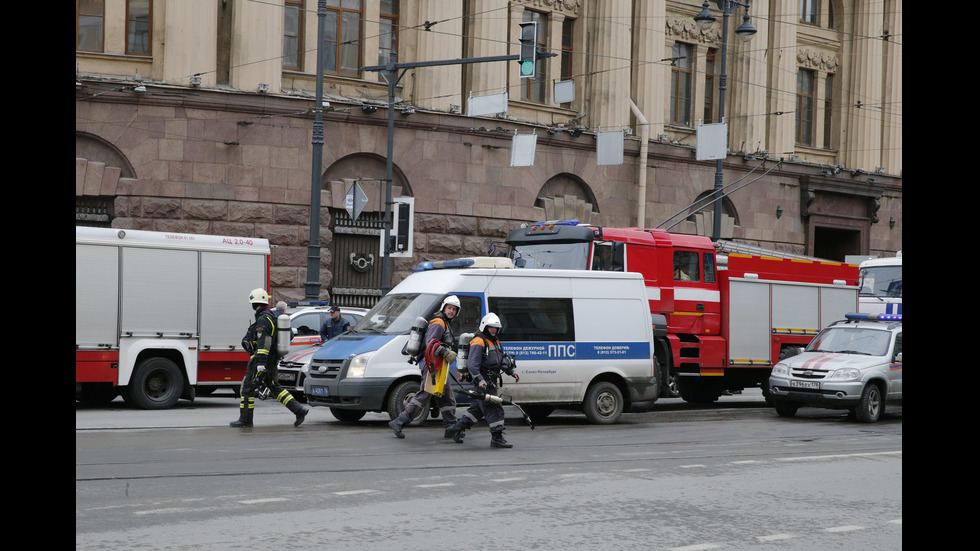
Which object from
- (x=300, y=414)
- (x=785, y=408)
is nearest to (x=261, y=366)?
(x=300, y=414)

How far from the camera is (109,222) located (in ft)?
83.8

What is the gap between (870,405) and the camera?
1884cm

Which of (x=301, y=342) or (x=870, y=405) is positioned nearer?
(x=870, y=405)

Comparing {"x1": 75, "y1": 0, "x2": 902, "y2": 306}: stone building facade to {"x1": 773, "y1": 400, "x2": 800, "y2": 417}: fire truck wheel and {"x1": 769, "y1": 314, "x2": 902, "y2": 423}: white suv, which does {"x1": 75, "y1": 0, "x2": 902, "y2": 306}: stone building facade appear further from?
{"x1": 773, "y1": 400, "x2": 800, "y2": 417}: fire truck wheel

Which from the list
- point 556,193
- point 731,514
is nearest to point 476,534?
point 731,514

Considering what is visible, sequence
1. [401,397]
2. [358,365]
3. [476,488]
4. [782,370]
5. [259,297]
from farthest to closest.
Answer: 1. [782,370]
2. [259,297]
3. [401,397]
4. [358,365]
5. [476,488]

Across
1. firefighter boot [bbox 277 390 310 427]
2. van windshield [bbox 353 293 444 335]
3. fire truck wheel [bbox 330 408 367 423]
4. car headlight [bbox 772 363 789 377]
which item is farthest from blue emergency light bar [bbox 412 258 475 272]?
car headlight [bbox 772 363 789 377]

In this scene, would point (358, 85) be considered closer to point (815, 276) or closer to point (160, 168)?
point (160, 168)

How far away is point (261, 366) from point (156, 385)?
3.92 meters

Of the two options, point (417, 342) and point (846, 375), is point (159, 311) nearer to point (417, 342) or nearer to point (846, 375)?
point (417, 342)

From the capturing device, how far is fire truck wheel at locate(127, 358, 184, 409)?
59.7 ft
